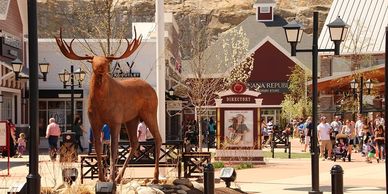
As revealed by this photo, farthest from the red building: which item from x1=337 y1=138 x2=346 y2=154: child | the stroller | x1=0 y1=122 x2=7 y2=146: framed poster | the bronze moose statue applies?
the bronze moose statue

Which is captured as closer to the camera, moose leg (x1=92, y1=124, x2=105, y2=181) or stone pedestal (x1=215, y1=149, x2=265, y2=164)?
moose leg (x1=92, y1=124, x2=105, y2=181)

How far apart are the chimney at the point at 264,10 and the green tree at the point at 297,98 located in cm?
1178

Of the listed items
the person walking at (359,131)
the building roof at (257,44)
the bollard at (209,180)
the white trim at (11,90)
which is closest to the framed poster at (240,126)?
the person walking at (359,131)

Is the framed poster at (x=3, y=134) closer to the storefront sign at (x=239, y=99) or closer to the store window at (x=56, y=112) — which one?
the storefront sign at (x=239, y=99)

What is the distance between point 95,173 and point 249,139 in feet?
36.5

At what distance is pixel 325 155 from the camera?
3262cm

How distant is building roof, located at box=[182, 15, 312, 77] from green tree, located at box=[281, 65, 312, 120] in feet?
6.94

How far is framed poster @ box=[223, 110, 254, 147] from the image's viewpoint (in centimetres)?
2956

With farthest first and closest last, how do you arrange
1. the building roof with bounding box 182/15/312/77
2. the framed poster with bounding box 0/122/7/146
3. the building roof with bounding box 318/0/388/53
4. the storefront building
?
the building roof with bounding box 182/15/312/77
the building roof with bounding box 318/0/388/53
the storefront building
the framed poster with bounding box 0/122/7/146

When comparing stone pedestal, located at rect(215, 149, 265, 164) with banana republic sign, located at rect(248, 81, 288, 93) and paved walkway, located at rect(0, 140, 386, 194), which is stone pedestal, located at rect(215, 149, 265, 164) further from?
banana republic sign, located at rect(248, 81, 288, 93)

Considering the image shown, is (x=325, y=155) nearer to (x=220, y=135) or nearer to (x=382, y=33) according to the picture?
(x=220, y=135)

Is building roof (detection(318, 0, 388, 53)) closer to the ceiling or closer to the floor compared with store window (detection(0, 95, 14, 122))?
closer to the ceiling

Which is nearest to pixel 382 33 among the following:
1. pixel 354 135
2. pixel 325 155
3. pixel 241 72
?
pixel 241 72

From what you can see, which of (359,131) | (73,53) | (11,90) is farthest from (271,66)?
(73,53)
